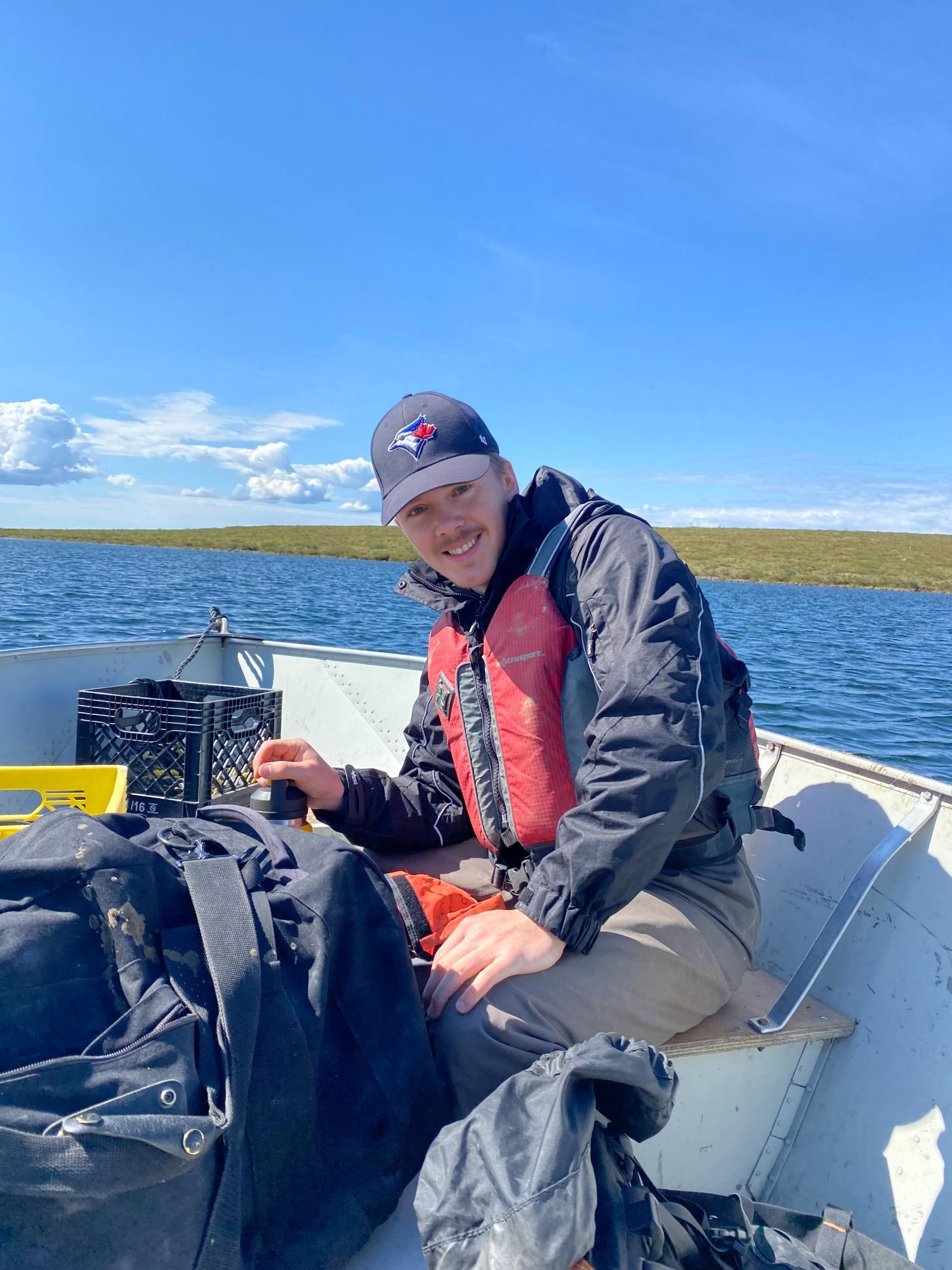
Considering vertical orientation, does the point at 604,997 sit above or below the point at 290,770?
below

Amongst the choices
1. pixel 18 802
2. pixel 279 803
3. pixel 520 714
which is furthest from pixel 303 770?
pixel 18 802

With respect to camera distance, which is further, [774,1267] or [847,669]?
[847,669]

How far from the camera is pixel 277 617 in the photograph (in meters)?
24.9

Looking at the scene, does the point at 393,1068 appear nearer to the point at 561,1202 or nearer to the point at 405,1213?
the point at 405,1213

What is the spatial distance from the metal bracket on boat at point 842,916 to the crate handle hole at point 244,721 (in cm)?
269

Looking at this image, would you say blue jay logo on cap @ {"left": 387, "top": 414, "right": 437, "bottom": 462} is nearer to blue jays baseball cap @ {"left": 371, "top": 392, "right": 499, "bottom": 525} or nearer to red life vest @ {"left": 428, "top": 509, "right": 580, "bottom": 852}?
blue jays baseball cap @ {"left": 371, "top": 392, "right": 499, "bottom": 525}

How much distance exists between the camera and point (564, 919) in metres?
1.94

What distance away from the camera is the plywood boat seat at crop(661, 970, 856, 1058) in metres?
2.29

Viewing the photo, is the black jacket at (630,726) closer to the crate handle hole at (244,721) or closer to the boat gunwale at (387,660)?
the boat gunwale at (387,660)

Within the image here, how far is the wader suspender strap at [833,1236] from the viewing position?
180cm

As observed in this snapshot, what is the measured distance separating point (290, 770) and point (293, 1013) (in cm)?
121

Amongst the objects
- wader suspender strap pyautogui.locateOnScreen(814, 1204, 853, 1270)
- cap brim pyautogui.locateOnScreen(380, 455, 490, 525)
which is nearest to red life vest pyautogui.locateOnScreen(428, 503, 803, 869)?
cap brim pyautogui.locateOnScreen(380, 455, 490, 525)

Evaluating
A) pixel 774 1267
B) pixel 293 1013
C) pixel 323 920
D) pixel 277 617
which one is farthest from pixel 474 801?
pixel 277 617

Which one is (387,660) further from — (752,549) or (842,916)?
(752,549)
